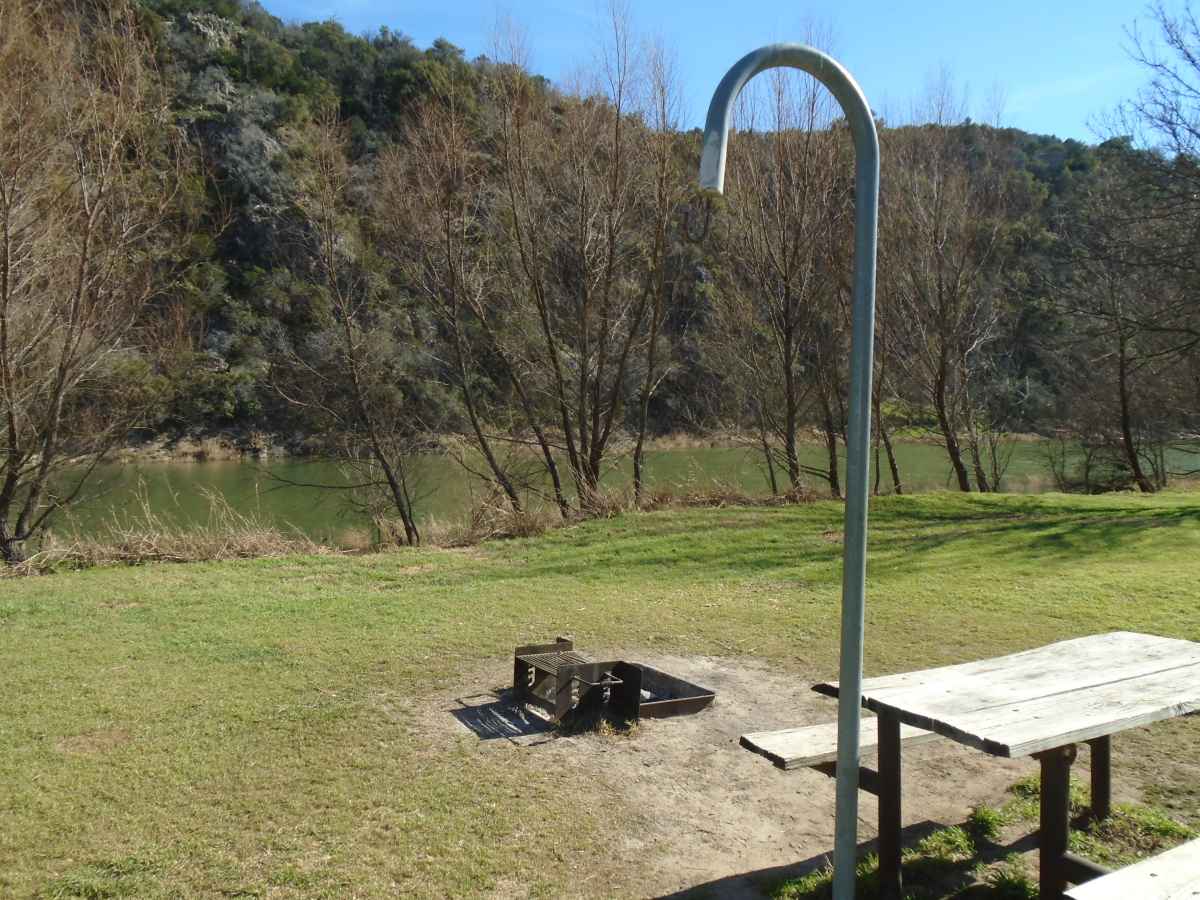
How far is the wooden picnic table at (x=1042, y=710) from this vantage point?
261 cm

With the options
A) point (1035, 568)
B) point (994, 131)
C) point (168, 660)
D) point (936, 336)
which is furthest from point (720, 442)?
point (168, 660)

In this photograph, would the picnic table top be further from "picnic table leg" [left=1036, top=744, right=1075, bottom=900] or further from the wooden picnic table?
"picnic table leg" [left=1036, top=744, right=1075, bottom=900]

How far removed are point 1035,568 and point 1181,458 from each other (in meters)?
23.6

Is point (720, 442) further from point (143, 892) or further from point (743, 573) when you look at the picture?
point (143, 892)

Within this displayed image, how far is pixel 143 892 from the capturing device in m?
2.92

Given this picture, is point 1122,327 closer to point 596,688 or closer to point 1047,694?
point 596,688

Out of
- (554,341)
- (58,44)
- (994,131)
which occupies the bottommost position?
(554,341)

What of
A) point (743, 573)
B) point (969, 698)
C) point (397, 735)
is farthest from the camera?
point (743, 573)

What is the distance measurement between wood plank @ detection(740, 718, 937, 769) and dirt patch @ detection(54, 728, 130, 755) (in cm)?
298

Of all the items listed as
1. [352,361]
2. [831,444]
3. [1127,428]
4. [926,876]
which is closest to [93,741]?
[926,876]

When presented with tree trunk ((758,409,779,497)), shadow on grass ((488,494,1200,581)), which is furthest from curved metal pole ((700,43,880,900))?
tree trunk ((758,409,779,497))

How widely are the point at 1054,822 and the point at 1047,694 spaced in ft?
1.29

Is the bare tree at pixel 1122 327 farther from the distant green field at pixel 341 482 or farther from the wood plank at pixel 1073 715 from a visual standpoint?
the wood plank at pixel 1073 715

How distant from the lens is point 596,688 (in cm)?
463
